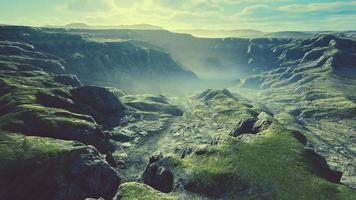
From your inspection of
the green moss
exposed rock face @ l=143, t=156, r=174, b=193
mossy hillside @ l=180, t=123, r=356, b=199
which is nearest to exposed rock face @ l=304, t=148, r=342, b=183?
mossy hillside @ l=180, t=123, r=356, b=199

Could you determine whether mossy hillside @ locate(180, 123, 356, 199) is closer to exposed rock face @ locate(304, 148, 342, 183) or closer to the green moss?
exposed rock face @ locate(304, 148, 342, 183)

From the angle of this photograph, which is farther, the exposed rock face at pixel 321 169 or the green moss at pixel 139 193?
the exposed rock face at pixel 321 169

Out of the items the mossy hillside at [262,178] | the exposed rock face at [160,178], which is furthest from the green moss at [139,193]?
the mossy hillside at [262,178]

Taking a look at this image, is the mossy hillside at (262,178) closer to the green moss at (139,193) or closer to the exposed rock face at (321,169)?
the exposed rock face at (321,169)

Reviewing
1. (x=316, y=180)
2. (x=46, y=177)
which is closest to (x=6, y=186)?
(x=46, y=177)

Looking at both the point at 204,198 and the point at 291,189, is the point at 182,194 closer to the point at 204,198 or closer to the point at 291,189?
the point at 204,198
